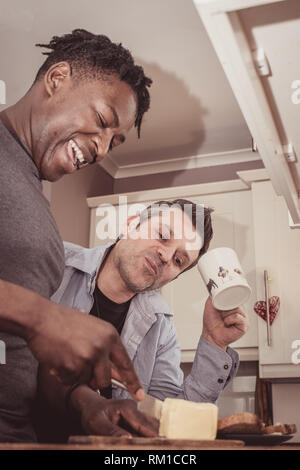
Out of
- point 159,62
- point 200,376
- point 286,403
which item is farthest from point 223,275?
point 286,403

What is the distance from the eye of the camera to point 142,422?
0.67 m

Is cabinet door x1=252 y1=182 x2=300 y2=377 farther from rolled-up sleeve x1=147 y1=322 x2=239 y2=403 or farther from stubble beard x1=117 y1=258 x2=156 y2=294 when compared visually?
stubble beard x1=117 y1=258 x2=156 y2=294

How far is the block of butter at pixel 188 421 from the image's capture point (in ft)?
2.05

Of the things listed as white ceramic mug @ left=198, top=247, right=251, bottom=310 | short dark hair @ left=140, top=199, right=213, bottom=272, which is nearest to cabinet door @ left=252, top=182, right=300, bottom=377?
short dark hair @ left=140, top=199, right=213, bottom=272

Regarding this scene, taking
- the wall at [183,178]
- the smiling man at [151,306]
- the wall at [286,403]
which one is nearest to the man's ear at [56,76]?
the smiling man at [151,306]

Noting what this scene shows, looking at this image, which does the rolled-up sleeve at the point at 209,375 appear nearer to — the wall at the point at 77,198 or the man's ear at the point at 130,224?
the man's ear at the point at 130,224

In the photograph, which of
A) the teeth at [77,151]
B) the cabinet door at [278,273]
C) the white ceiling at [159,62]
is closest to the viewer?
the teeth at [77,151]

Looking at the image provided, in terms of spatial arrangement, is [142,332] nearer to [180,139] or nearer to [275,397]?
[275,397]

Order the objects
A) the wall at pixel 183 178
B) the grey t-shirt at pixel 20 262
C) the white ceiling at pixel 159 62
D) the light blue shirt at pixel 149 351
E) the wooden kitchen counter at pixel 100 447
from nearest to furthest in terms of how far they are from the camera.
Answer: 1. the wooden kitchen counter at pixel 100 447
2. the grey t-shirt at pixel 20 262
3. the light blue shirt at pixel 149 351
4. the white ceiling at pixel 159 62
5. the wall at pixel 183 178

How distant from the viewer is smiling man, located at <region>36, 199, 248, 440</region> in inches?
54.1

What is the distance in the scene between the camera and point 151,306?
4.93 feet

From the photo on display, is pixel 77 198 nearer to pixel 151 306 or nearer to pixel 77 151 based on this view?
pixel 151 306

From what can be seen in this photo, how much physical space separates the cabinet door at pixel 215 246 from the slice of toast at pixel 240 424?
1117 millimetres
